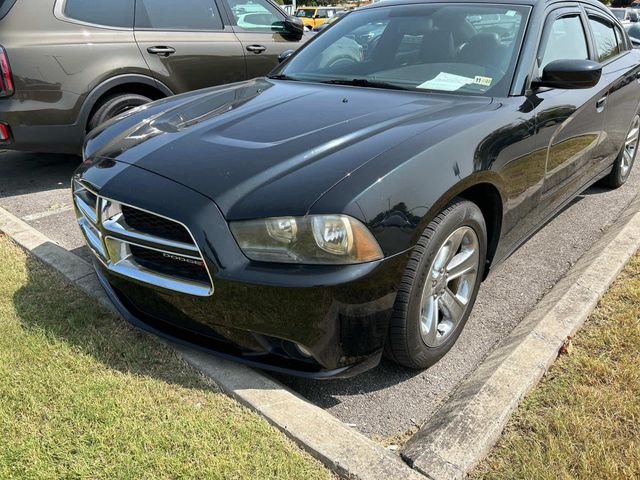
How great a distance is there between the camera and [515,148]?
266 centimetres

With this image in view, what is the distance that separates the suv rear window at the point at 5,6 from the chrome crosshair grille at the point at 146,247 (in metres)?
2.71

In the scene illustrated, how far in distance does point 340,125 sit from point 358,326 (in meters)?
0.93

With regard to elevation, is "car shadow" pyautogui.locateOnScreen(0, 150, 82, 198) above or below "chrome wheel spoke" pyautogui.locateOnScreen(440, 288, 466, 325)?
below

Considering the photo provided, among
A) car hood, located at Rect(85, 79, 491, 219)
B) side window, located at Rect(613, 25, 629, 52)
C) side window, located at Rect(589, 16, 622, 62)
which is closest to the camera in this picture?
car hood, located at Rect(85, 79, 491, 219)

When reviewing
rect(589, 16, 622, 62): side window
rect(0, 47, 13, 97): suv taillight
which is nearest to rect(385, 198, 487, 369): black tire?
rect(589, 16, 622, 62): side window

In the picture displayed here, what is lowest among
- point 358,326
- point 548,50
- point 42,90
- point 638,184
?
point 638,184

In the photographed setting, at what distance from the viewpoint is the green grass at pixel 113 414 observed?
182 cm

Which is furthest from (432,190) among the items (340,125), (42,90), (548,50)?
(42,90)

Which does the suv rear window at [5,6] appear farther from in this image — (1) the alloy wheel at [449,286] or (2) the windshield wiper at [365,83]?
(1) the alloy wheel at [449,286]

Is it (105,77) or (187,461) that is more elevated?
(105,77)

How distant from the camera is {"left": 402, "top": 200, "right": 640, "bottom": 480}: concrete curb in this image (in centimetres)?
187

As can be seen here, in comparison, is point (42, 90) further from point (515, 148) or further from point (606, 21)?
point (606, 21)

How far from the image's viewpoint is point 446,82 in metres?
2.94

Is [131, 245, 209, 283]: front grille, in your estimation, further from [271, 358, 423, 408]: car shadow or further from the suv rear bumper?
the suv rear bumper
